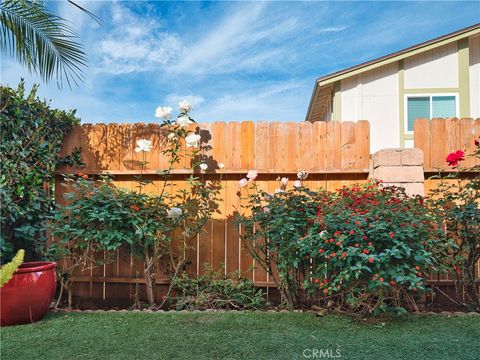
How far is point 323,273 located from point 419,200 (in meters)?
1.24

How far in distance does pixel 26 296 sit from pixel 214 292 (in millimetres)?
1711

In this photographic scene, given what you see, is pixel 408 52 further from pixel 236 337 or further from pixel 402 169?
pixel 236 337

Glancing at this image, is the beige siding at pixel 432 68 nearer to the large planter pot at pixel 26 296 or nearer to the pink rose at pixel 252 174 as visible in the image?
the pink rose at pixel 252 174

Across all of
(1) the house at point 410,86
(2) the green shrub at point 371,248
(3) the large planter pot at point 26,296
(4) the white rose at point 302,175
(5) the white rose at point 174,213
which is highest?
(1) the house at point 410,86

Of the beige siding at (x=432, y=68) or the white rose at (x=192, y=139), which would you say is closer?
the white rose at (x=192, y=139)

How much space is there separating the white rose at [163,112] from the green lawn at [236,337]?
202 centimetres

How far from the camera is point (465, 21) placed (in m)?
8.85

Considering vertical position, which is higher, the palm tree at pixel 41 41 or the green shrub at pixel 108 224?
the palm tree at pixel 41 41

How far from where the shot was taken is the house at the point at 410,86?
29.3ft

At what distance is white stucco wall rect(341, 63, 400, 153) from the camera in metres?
9.03

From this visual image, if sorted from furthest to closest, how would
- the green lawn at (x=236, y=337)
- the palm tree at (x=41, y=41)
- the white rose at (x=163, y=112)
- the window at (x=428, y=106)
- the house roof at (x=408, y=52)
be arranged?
the window at (x=428, y=106)
the house roof at (x=408, y=52)
the white rose at (x=163, y=112)
the palm tree at (x=41, y=41)
the green lawn at (x=236, y=337)

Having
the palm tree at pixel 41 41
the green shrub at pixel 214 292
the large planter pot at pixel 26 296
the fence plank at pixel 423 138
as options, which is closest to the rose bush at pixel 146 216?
the green shrub at pixel 214 292

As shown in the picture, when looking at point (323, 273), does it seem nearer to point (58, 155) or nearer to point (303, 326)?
point (303, 326)

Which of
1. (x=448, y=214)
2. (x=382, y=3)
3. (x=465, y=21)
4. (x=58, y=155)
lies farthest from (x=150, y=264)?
(x=465, y=21)
